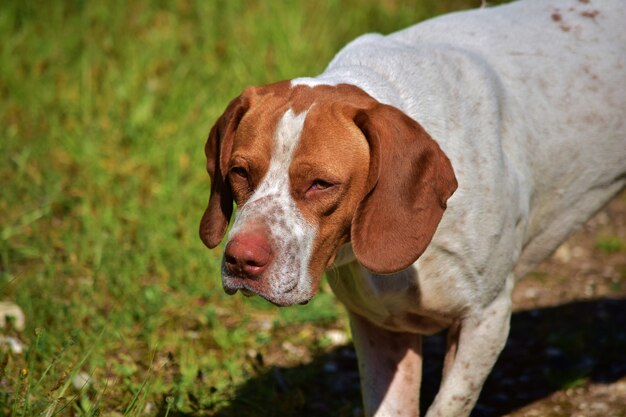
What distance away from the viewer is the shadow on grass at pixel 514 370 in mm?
3887

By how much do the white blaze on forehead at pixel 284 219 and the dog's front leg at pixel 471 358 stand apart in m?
0.68

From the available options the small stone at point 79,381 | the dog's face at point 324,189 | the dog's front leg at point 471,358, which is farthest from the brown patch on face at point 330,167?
the small stone at point 79,381

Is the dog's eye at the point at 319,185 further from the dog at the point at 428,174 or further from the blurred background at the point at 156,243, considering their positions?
the blurred background at the point at 156,243

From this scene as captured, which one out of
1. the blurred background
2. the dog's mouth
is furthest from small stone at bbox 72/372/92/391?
the dog's mouth

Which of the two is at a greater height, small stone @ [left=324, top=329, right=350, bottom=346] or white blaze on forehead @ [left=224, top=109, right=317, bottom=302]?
white blaze on forehead @ [left=224, top=109, right=317, bottom=302]

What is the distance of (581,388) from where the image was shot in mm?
4137

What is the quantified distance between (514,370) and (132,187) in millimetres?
2309

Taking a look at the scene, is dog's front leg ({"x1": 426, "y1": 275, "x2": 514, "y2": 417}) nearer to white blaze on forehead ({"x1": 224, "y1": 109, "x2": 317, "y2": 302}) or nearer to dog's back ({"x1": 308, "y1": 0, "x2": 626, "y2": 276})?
dog's back ({"x1": 308, "y1": 0, "x2": 626, "y2": 276})

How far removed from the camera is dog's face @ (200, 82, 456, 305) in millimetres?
2658

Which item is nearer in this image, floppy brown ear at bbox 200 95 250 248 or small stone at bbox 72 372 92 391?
floppy brown ear at bbox 200 95 250 248

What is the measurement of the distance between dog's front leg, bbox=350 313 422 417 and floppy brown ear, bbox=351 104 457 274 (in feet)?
2.34

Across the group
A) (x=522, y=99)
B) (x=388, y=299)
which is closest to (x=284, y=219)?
(x=388, y=299)

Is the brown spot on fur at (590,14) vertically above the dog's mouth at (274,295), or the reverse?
the brown spot on fur at (590,14)

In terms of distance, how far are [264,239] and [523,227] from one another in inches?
43.3
